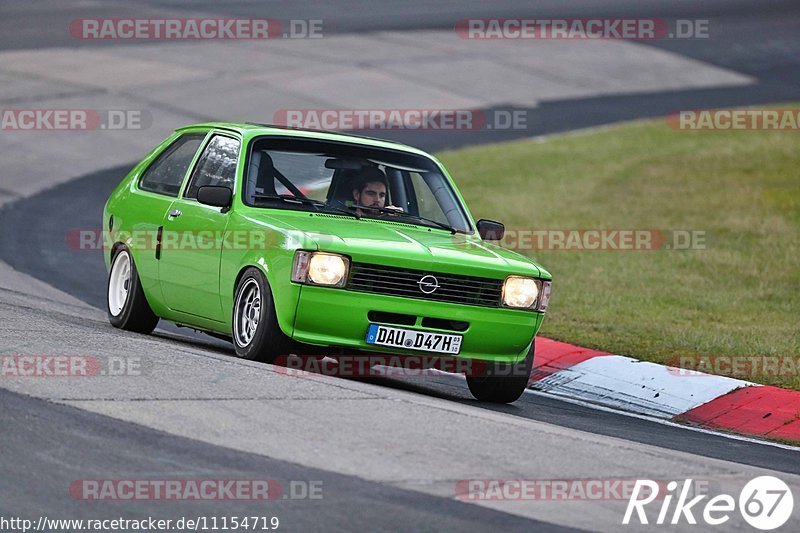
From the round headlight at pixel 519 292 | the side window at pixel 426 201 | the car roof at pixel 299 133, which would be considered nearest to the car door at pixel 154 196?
the car roof at pixel 299 133

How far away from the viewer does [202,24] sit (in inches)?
1319

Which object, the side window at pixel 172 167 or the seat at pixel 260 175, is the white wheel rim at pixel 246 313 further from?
the side window at pixel 172 167

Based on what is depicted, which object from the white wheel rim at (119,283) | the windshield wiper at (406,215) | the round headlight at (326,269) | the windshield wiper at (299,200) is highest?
the windshield wiper at (299,200)

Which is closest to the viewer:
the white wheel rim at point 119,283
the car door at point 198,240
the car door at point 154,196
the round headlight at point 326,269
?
the round headlight at point 326,269

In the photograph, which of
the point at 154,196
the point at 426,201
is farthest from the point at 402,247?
the point at 154,196

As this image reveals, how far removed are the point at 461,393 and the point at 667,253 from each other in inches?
275

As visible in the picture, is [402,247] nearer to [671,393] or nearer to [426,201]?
[426,201]

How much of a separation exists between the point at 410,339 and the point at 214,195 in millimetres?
1630

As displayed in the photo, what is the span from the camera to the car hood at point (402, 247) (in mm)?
8906

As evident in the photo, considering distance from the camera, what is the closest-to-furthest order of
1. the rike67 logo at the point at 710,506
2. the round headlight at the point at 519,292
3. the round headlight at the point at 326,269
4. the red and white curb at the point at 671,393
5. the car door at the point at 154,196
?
the rike67 logo at the point at 710,506
the round headlight at the point at 326,269
the round headlight at the point at 519,292
the red and white curb at the point at 671,393
the car door at the point at 154,196

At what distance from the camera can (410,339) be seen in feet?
29.5

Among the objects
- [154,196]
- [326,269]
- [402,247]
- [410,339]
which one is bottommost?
[410,339]

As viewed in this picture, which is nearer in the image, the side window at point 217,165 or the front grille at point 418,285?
the front grille at point 418,285

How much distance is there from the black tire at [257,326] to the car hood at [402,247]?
0.39m
